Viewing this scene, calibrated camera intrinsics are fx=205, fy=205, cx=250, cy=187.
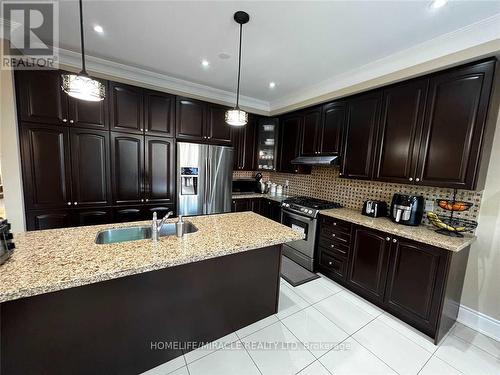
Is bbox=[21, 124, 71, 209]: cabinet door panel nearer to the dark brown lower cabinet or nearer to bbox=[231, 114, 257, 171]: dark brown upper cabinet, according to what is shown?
bbox=[231, 114, 257, 171]: dark brown upper cabinet

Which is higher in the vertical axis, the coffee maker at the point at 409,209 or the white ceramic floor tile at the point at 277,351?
the coffee maker at the point at 409,209

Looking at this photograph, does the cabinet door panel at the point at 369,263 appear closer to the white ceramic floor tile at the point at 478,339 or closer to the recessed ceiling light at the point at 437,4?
the white ceramic floor tile at the point at 478,339

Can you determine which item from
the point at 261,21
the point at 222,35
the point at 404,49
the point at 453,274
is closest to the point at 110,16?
the point at 222,35

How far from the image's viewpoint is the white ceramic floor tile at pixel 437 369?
155 centimetres

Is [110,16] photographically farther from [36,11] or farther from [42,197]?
[42,197]

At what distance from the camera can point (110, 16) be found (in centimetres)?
183

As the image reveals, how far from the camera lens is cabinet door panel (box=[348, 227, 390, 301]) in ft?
7.15

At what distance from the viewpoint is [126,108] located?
2764mm

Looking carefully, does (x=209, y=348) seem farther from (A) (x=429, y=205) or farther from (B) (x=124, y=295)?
(A) (x=429, y=205)

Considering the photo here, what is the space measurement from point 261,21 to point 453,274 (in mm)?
2806

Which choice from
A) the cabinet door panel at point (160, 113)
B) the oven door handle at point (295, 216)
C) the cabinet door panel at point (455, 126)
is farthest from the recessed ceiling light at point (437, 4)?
the cabinet door panel at point (160, 113)

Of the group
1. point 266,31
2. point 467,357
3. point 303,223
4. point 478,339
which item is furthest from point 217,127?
point 478,339

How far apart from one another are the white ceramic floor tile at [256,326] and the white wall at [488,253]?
200 centimetres

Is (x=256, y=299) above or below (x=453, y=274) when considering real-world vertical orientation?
below
